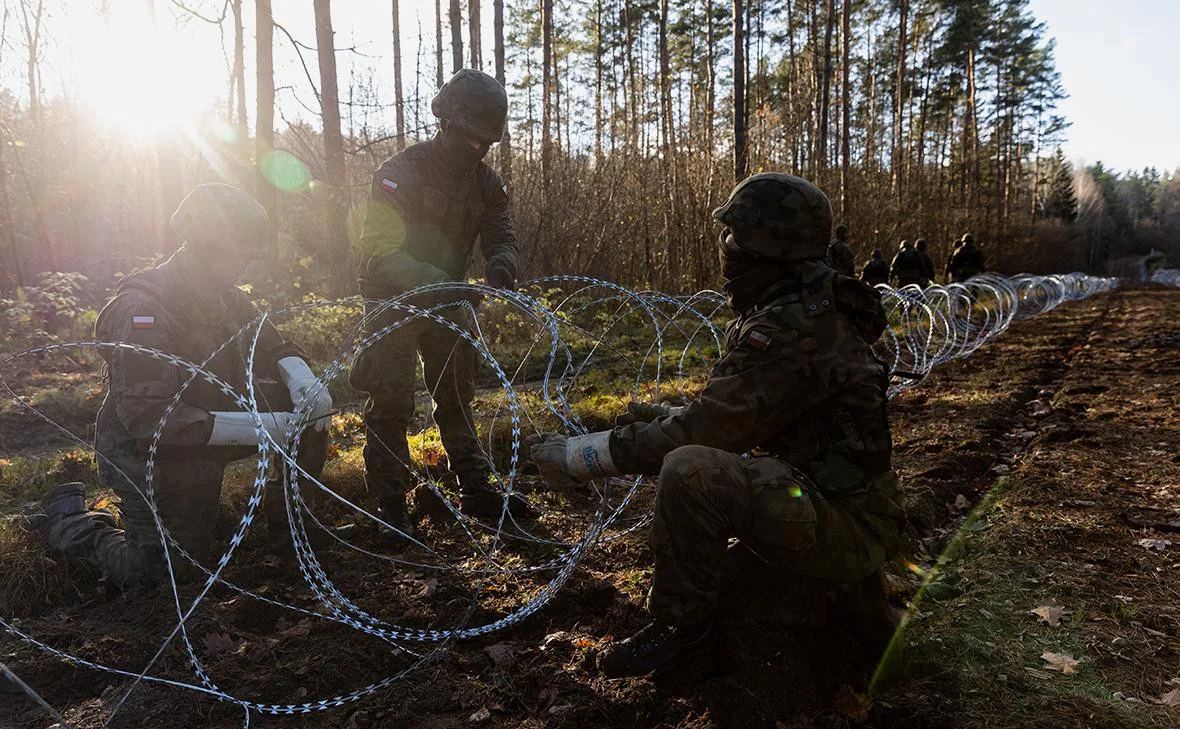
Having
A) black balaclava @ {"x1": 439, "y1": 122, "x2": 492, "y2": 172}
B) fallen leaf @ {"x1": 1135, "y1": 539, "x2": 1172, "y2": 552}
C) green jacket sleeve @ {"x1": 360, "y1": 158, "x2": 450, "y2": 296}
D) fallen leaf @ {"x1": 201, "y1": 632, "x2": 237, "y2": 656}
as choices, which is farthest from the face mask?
fallen leaf @ {"x1": 1135, "y1": 539, "x2": 1172, "y2": 552}

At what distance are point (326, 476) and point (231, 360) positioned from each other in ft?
4.09

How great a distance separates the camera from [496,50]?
561 inches

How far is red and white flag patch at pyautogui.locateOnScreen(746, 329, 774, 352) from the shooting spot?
2.34 metres

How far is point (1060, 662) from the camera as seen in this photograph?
8.91 ft

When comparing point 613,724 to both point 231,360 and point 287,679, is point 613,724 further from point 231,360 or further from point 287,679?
point 231,360

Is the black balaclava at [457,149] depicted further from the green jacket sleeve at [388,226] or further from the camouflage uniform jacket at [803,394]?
the camouflage uniform jacket at [803,394]

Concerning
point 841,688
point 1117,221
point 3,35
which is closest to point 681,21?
point 3,35

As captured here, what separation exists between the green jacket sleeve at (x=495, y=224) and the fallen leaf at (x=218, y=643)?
8.30 feet

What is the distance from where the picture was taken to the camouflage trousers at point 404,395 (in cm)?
414

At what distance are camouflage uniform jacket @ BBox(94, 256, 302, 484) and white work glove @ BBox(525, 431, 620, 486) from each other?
1.74 meters

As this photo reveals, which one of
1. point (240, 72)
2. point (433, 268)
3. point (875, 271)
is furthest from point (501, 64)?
point (433, 268)

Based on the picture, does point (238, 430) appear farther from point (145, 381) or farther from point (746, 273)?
point (746, 273)

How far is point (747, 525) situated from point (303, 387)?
2523 millimetres

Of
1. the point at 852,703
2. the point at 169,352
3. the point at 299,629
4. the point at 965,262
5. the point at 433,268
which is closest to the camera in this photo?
the point at 852,703
